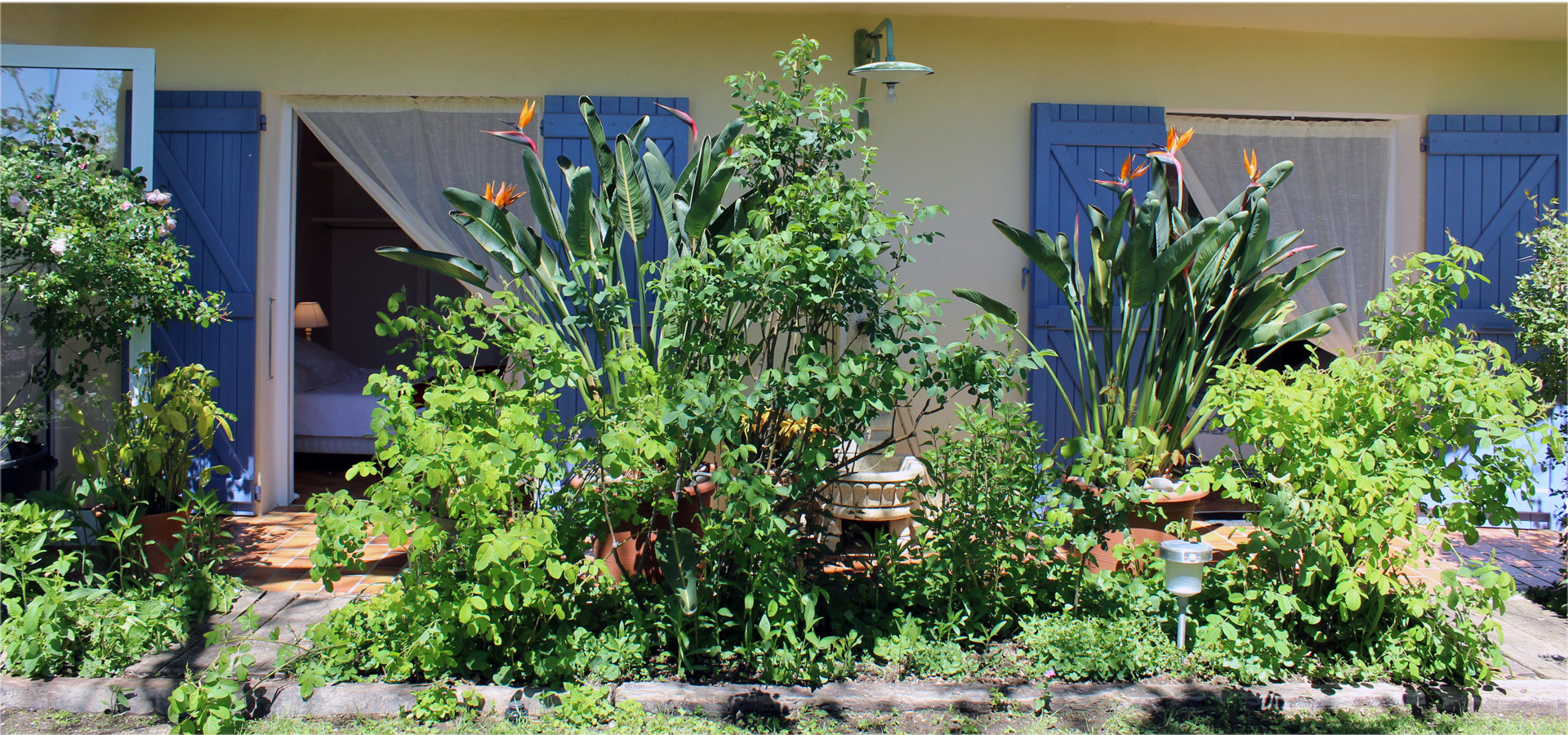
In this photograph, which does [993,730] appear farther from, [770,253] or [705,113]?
[705,113]

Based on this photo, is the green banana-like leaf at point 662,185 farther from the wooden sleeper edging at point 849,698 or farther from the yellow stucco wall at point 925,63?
the wooden sleeper edging at point 849,698

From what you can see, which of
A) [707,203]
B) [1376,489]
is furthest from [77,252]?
[1376,489]

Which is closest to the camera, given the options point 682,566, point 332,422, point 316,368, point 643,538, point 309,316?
point 682,566

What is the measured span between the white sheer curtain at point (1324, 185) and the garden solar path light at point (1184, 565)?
284 centimetres

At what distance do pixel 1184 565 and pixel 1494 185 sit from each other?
3639 millimetres

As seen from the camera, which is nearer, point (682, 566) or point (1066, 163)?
A: point (682, 566)

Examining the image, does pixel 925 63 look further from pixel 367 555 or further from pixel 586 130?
pixel 367 555

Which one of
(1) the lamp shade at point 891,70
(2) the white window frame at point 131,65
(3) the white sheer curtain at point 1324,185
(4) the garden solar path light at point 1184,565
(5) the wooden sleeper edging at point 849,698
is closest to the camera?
(5) the wooden sleeper edging at point 849,698

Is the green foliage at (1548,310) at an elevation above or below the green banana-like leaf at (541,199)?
below

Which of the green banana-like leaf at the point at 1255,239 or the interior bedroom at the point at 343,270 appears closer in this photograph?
the green banana-like leaf at the point at 1255,239

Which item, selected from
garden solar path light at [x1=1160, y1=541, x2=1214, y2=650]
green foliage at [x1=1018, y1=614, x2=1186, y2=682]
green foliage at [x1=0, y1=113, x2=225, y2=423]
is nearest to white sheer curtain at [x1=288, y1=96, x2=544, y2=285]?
green foliage at [x1=0, y1=113, x2=225, y2=423]

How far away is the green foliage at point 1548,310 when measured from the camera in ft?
14.0

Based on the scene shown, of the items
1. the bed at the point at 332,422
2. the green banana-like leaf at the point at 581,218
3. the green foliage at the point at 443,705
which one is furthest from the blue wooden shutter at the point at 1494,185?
the bed at the point at 332,422

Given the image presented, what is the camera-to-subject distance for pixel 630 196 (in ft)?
12.7
